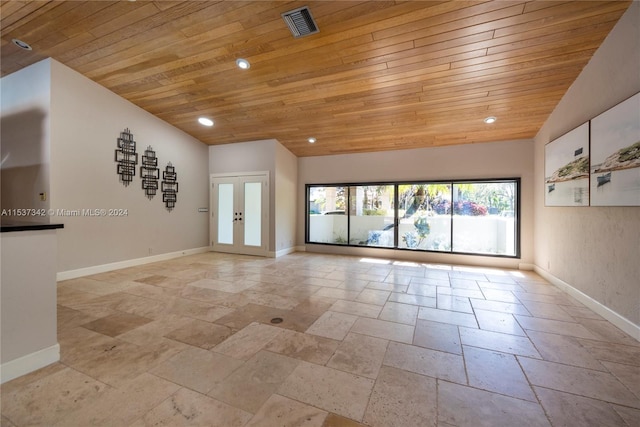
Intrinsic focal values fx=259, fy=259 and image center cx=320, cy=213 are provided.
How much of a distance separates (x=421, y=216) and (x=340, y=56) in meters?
4.04

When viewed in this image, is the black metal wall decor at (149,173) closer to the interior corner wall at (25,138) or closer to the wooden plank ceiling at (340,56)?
the wooden plank ceiling at (340,56)

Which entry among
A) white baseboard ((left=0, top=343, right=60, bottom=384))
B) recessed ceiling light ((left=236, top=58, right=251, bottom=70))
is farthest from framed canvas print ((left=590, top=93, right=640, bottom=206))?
white baseboard ((left=0, top=343, right=60, bottom=384))

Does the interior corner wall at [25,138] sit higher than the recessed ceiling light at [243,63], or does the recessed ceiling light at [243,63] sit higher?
the recessed ceiling light at [243,63]

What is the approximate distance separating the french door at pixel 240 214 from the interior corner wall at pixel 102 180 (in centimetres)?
85

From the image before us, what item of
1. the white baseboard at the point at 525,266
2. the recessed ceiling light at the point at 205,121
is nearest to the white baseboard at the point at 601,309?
the white baseboard at the point at 525,266

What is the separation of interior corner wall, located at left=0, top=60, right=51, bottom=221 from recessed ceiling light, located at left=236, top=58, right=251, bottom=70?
3.13 meters

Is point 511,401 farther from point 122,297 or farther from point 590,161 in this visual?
point 122,297

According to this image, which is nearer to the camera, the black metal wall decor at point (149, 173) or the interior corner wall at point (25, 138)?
the interior corner wall at point (25, 138)

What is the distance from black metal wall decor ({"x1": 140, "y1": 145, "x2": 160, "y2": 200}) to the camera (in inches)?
215

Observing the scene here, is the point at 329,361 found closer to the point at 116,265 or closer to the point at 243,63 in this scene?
the point at 243,63

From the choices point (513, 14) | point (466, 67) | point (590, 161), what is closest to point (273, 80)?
point (466, 67)

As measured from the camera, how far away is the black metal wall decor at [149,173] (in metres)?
5.46

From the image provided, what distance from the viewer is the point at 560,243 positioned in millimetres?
4070

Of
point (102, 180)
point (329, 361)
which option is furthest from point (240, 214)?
point (329, 361)
